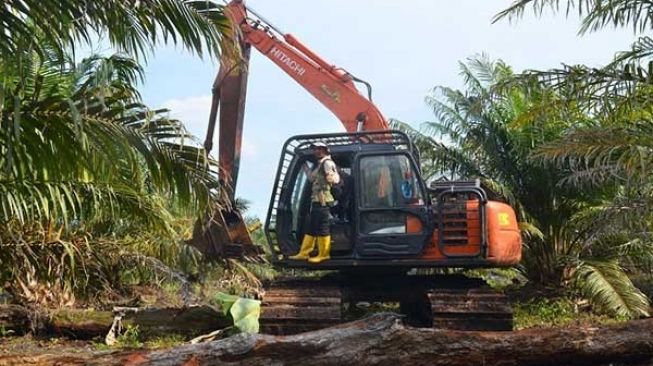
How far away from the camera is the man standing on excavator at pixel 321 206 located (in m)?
8.15

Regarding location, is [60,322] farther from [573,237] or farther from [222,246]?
[573,237]

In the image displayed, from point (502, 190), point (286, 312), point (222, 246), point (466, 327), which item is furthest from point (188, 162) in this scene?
point (502, 190)

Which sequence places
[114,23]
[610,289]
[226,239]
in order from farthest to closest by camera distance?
[610,289], [226,239], [114,23]

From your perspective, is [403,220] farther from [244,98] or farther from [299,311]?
[244,98]

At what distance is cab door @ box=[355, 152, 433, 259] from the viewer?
813cm

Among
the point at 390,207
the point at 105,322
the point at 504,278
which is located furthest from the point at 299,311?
the point at 504,278

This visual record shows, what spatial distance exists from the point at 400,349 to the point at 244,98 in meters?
5.87

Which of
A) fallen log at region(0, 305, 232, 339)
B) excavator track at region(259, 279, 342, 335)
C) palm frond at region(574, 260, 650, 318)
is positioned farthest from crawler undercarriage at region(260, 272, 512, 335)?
palm frond at region(574, 260, 650, 318)

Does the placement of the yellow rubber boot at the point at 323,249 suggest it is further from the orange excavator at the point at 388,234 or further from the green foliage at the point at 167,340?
the green foliage at the point at 167,340

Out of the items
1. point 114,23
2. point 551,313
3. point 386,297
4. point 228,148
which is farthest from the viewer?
point 551,313

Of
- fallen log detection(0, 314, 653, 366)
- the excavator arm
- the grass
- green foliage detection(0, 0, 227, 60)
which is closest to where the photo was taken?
green foliage detection(0, 0, 227, 60)

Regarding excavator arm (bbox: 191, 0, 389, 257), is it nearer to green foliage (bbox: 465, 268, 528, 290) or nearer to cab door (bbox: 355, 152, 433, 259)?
cab door (bbox: 355, 152, 433, 259)

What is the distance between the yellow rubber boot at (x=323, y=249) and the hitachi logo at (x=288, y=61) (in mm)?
3335

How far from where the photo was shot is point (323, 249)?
8203 millimetres
